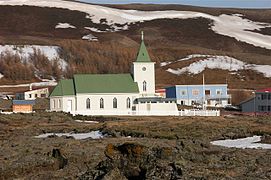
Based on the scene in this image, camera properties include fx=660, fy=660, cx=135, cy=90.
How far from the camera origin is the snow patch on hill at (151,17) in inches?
5492

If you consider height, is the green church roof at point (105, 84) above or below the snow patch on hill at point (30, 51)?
below

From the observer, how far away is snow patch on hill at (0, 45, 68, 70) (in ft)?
338

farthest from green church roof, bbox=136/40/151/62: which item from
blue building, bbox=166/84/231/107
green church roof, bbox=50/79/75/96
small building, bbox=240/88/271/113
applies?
small building, bbox=240/88/271/113

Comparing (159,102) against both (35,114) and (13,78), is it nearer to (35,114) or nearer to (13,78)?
(35,114)

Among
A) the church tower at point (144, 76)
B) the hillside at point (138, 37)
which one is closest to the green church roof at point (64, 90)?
the church tower at point (144, 76)

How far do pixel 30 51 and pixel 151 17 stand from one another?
5061 cm

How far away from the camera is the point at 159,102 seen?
52.5m

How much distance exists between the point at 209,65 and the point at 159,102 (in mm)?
48159

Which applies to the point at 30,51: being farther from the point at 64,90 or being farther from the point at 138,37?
the point at 64,90

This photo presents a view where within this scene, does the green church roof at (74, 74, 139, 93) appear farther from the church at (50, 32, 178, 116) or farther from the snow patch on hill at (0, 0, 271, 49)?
the snow patch on hill at (0, 0, 271, 49)

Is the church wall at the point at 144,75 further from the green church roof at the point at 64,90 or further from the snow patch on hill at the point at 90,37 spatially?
the snow patch on hill at the point at 90,37

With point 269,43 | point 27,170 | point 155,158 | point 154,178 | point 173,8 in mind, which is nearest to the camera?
point 154,178

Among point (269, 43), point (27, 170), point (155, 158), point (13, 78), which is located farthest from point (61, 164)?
point (269, 43)

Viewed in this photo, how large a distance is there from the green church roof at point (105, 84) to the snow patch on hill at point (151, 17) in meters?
83.0
